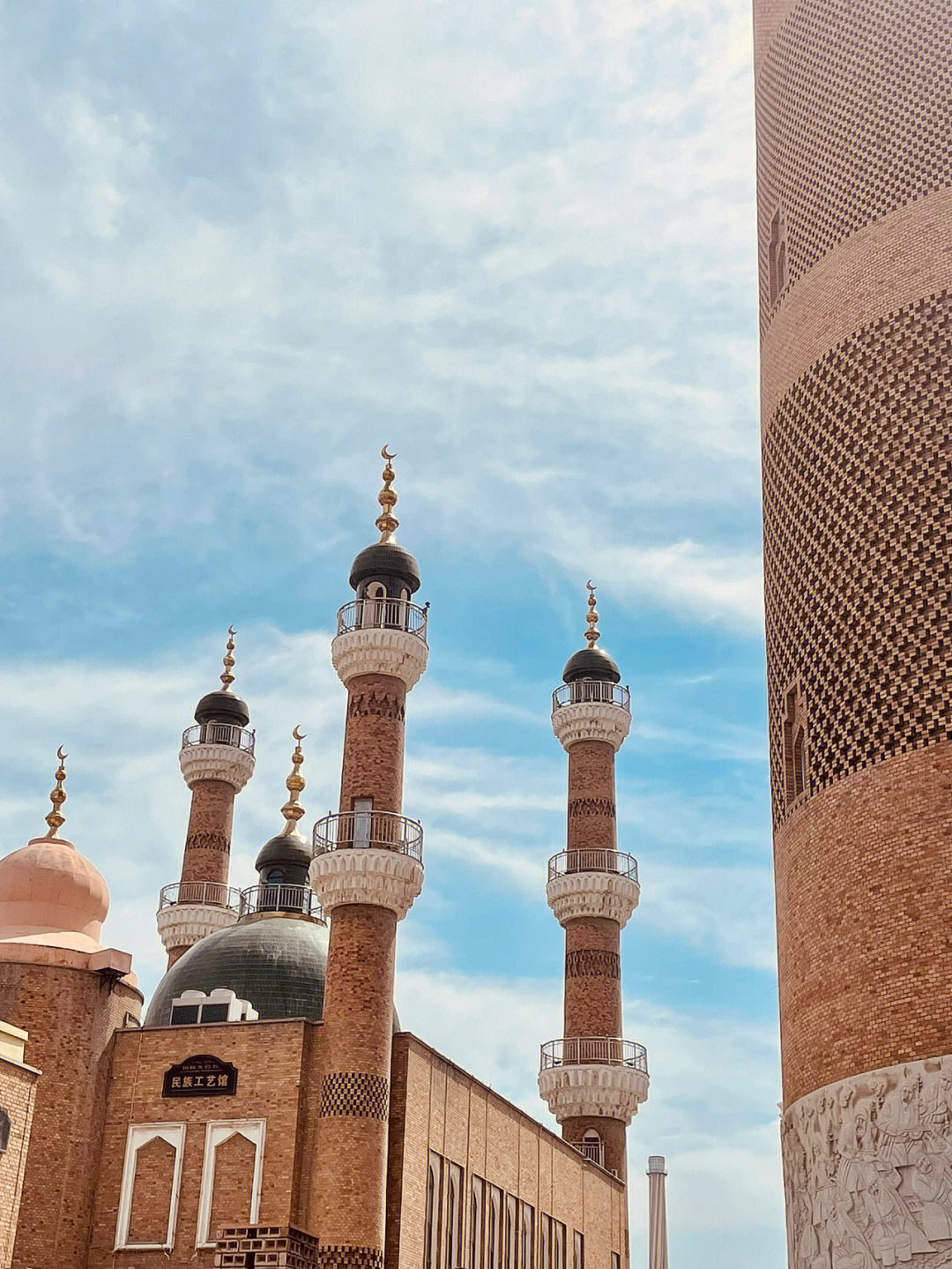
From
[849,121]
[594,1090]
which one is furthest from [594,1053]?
[849,121]

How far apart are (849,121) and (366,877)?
13.4m

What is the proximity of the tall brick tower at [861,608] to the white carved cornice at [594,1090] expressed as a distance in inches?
716

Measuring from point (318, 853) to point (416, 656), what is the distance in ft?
13.2

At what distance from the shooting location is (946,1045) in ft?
47.9

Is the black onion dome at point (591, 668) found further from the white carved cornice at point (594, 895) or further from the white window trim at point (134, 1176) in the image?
the white window trim at point (134, 1176)

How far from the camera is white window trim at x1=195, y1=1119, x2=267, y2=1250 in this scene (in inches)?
950

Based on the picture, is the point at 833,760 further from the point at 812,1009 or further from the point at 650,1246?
the point at 650,1246

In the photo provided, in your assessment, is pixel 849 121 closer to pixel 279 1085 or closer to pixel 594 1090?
pixel 279 1085

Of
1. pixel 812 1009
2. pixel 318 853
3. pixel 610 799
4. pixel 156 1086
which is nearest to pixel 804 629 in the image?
pixel 812 1009

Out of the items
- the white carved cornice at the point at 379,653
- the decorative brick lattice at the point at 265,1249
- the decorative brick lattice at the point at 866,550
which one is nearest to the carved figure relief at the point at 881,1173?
the decorative brick lattice at the point at 866,550

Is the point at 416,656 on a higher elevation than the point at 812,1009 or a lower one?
higher

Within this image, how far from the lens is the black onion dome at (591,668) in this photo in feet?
131

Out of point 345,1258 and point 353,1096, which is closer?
point 345,1258

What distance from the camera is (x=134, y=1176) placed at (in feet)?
81.4
